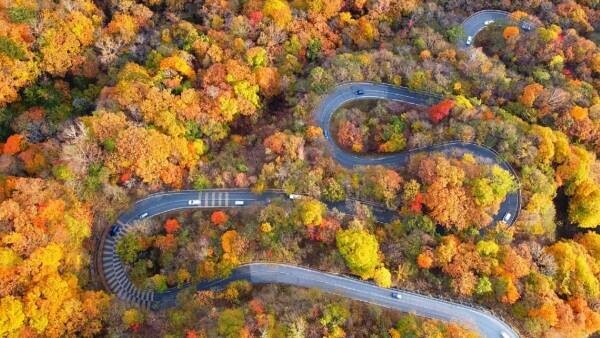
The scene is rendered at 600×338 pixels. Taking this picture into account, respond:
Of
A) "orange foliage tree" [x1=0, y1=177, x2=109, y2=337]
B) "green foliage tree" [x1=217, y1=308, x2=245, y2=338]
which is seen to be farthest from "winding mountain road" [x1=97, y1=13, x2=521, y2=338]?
"green foliage tree" [x1=217, y1=308, x2=245, y2=338]

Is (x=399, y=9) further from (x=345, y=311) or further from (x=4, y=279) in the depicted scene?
(x=4, y=279)

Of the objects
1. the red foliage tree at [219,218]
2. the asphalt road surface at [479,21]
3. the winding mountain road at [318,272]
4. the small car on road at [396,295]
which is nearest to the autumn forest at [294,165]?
the small car on road at [396,295]

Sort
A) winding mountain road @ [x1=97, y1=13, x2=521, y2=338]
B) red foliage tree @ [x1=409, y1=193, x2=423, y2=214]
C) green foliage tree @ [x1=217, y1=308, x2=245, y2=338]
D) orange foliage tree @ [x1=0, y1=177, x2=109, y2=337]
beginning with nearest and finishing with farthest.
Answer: orange foliage tree @ [x1=0, y1=177, x2=109, y2=337], green foliage tree @ [x1=217, y1=308, x2=245, y2=338], winding mountain road @ [x1=97, y1=13, x2=521, y2=338], red foliage tree @ [x1=409, y1=193, x2=423, y2=214]

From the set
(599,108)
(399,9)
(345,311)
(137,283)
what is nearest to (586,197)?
(599,108)

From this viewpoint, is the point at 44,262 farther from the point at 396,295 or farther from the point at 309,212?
the point at 396,295

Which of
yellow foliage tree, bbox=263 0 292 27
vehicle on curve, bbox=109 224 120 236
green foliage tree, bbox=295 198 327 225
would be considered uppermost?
yellow foliage tree, bbox=263 0 292 27

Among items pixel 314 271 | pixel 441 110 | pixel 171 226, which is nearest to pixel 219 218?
pixel 171 226

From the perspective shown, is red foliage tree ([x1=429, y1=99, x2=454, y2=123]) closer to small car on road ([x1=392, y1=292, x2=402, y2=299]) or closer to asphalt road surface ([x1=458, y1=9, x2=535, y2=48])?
asphalt road surface ([x1=458, y1=9, x2=535, y2=48])

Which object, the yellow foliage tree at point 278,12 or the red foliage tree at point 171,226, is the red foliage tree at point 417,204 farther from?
the yellow foliage tree at point 278,12
